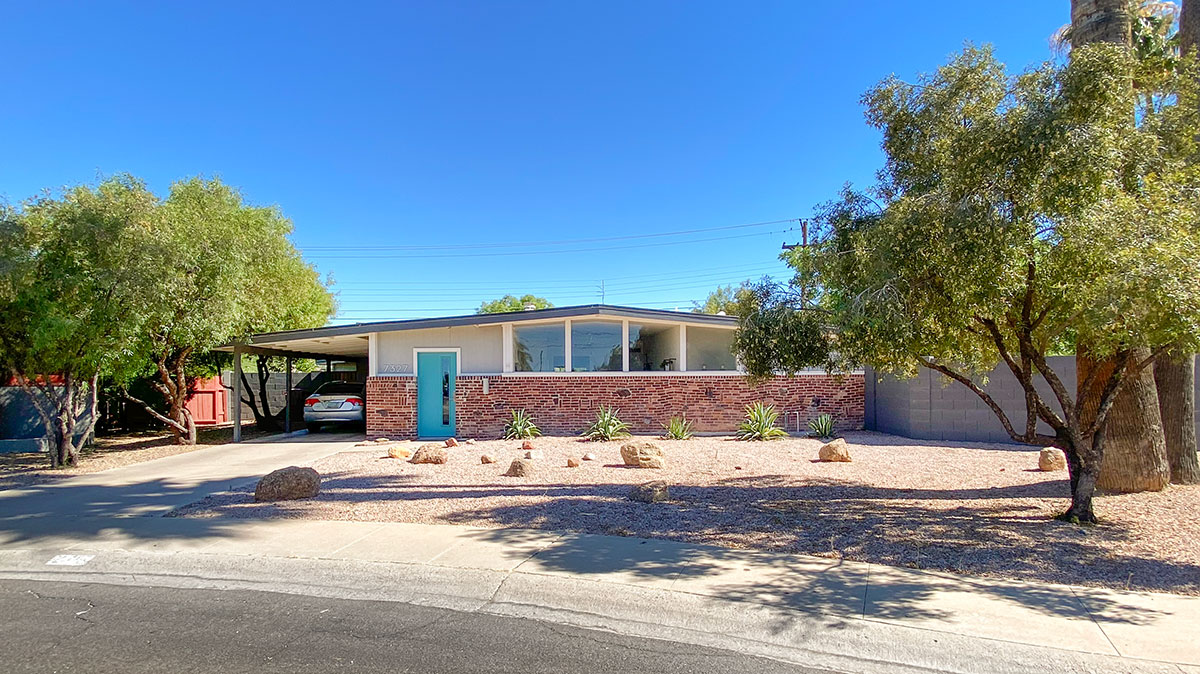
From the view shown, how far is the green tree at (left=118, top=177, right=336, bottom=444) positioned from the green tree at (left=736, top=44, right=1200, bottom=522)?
10.9 metres

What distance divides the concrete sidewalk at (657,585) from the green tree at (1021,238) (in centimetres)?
218

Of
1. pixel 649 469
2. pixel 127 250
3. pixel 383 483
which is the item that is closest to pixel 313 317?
pixel 127 250

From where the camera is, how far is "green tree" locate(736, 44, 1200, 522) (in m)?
5.60

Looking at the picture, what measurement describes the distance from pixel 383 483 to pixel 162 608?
4918 millimetres

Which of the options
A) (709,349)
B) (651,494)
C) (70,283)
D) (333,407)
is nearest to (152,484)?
(70,283)

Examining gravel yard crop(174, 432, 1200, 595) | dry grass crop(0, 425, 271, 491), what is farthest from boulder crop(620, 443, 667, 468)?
dry grass crop(0, 425, 271, 491)

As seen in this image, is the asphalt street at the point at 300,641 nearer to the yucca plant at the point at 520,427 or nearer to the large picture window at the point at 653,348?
the yucca plant at the point at 520,427

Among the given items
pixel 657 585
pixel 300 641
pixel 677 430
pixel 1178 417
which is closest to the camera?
pixel 300 641

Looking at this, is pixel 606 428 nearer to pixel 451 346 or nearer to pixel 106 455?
pixel 451 346

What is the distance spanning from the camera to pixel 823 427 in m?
16.3

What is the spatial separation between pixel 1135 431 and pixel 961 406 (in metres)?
7.04

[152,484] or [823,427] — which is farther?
[823,427]

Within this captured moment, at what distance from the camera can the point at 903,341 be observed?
614 cm

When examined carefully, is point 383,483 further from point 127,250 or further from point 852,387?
point 852,387
